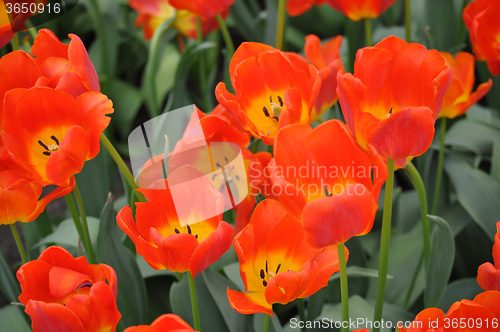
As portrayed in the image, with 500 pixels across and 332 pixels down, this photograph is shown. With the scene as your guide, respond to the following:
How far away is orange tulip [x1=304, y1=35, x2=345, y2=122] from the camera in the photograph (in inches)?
31.1

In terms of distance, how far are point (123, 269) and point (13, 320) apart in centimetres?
28

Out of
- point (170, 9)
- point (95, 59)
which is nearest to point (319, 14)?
point (170, 9)

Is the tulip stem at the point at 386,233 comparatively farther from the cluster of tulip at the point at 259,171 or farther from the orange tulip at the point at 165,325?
the orange tulip at the point at 165,325

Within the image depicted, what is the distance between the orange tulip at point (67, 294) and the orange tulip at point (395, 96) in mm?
245

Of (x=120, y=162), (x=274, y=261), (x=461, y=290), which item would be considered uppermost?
(x=120, y=162)

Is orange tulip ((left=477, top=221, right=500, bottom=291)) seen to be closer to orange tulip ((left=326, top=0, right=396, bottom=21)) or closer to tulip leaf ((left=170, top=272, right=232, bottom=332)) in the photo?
tulip leaf ((left=170, top=272, right=232, bottom=332))

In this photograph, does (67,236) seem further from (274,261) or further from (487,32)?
(487,32)

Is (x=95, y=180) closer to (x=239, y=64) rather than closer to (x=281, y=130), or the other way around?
(x=239, y=64)

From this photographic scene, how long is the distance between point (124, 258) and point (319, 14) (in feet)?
3.88

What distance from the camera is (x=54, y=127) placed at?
2.07ft

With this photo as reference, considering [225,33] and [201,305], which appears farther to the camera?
[225,33]

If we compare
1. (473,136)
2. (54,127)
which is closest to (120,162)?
(54,127)

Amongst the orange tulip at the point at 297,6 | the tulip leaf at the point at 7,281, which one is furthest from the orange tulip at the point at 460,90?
the tulip leaf at the point at 7,281

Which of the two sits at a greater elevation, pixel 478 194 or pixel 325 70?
pixel 325 70
